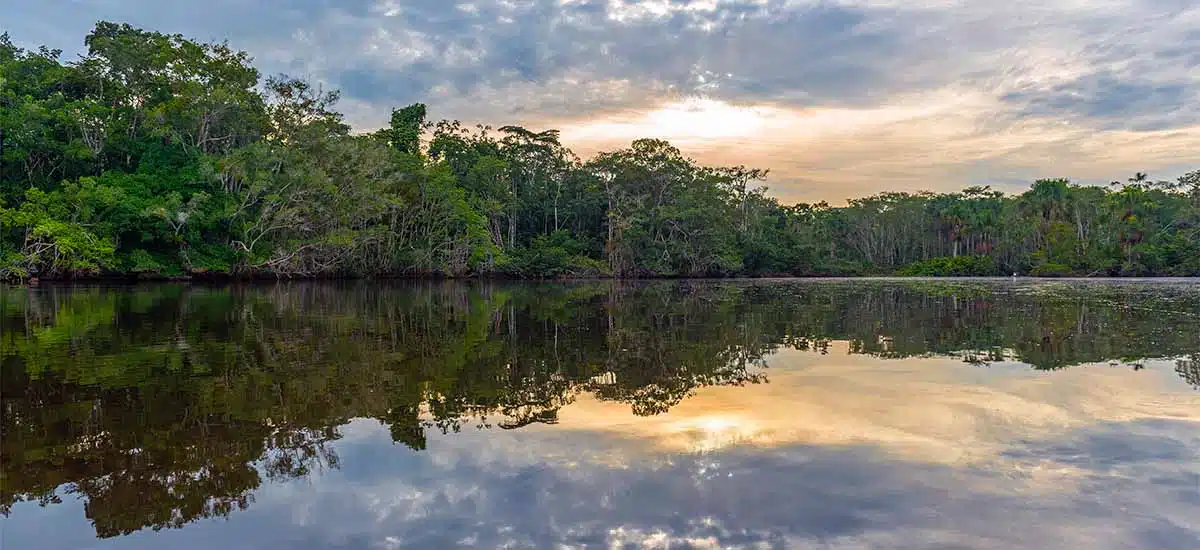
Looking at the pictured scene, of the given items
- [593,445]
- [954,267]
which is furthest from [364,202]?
[954,267]

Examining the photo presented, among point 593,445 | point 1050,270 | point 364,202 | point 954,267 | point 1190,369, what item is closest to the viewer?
point 593,445

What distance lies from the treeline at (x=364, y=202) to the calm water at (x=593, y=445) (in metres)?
28.3

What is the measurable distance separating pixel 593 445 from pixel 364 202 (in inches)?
1551

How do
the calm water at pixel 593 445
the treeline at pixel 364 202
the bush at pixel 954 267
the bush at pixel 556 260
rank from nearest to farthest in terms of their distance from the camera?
the calm water at pixel 593 445 → the treeline at pixel 364 202 → the bush at pixel 556 260 → the bush at pixel 954 267

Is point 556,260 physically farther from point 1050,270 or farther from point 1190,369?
point 1050,270

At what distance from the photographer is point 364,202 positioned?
137 ft

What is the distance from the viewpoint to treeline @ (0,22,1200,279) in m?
34.6

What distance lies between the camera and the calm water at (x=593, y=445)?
3.79 m

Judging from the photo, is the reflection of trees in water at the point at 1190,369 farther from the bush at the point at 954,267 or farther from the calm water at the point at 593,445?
the bush at the point at 954,267

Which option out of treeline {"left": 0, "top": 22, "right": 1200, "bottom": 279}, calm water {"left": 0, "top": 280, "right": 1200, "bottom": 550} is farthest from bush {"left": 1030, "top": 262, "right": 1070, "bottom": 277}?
calm water {"left": 0, "top": 280, "right": 1200, "bottom": 550}

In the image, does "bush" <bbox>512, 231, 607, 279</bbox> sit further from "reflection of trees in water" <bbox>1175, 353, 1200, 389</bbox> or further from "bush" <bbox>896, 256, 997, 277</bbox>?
"reflection of trees in water" <bbox>1175, 353, 1200, 389</bbox>

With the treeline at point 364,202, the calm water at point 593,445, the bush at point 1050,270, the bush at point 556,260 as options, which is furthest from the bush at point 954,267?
the calm water at point 593,445

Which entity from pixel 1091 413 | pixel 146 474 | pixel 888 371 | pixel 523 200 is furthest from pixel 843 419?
pixel 523 200

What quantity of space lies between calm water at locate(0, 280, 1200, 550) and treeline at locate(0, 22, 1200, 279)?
92.9 ft
